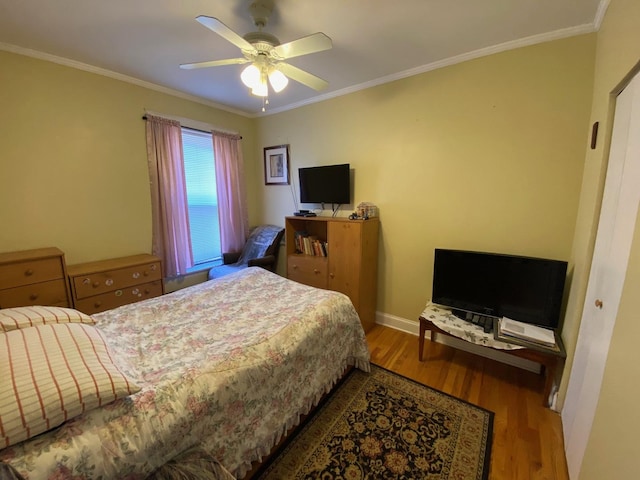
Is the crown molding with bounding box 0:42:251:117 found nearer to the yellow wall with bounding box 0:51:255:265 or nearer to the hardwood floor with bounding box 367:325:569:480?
the yellow wall with bounding box 0:51:255:265

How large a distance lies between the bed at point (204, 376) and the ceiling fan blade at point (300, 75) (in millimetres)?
1541

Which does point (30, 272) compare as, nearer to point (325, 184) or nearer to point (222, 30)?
point (222, 30)

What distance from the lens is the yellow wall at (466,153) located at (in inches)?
74.3

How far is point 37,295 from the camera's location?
78.5 inches

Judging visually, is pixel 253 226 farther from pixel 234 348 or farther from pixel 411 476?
pixel 411 476

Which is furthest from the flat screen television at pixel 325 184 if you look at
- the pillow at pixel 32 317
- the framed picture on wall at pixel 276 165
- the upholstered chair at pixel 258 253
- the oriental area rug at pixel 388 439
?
the pillow at pixel 32 317

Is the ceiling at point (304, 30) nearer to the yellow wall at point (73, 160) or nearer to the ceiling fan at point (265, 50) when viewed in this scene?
the ceiling fan at point (265, 50)

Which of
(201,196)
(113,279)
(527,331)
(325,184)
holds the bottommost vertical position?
(527,331)

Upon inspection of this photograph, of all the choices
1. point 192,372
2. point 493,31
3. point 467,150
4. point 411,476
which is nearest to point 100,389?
point 192,372

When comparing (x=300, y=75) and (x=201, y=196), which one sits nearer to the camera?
(x=300, y=75)

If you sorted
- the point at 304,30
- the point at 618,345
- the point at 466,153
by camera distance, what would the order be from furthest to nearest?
the point at 466,153, the point at 304,30, the point at 618,345

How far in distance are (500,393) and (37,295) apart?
140 inches

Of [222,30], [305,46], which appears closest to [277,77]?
[305,46]

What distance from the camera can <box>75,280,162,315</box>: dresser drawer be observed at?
2.25 metres
